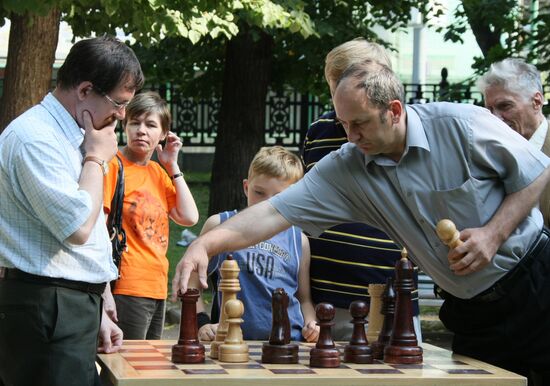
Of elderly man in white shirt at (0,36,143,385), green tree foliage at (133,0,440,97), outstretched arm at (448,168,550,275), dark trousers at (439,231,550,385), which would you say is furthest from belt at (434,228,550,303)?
green tree foliage at (133,0,440,97)

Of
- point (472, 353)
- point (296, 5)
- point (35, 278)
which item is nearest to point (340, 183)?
point (472, 353)

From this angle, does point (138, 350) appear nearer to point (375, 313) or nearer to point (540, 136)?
point (375, 313)

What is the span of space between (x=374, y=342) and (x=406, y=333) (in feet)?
0.70

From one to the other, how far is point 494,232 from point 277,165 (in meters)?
1.27

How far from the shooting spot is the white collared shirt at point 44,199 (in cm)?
330

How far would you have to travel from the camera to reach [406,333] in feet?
11.6

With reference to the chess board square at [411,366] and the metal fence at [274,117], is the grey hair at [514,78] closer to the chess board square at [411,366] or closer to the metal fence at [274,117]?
the chess board square at [411,366]

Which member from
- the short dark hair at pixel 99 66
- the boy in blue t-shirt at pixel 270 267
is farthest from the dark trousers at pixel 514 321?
the short dark hair at pixel 99 66

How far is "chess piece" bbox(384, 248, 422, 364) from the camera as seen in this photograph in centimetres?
352

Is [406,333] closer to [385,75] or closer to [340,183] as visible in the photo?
[340,183]

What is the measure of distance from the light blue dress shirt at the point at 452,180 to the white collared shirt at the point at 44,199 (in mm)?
1042

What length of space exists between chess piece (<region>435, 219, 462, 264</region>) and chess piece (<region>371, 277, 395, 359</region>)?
40 cm

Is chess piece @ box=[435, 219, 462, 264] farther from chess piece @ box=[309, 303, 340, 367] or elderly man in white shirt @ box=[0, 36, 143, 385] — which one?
elderly man in white shirt @ box=[0, 36, 143, 385]

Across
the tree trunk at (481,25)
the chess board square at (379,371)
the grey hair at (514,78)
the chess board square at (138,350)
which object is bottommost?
the chess board square at (138,350)
